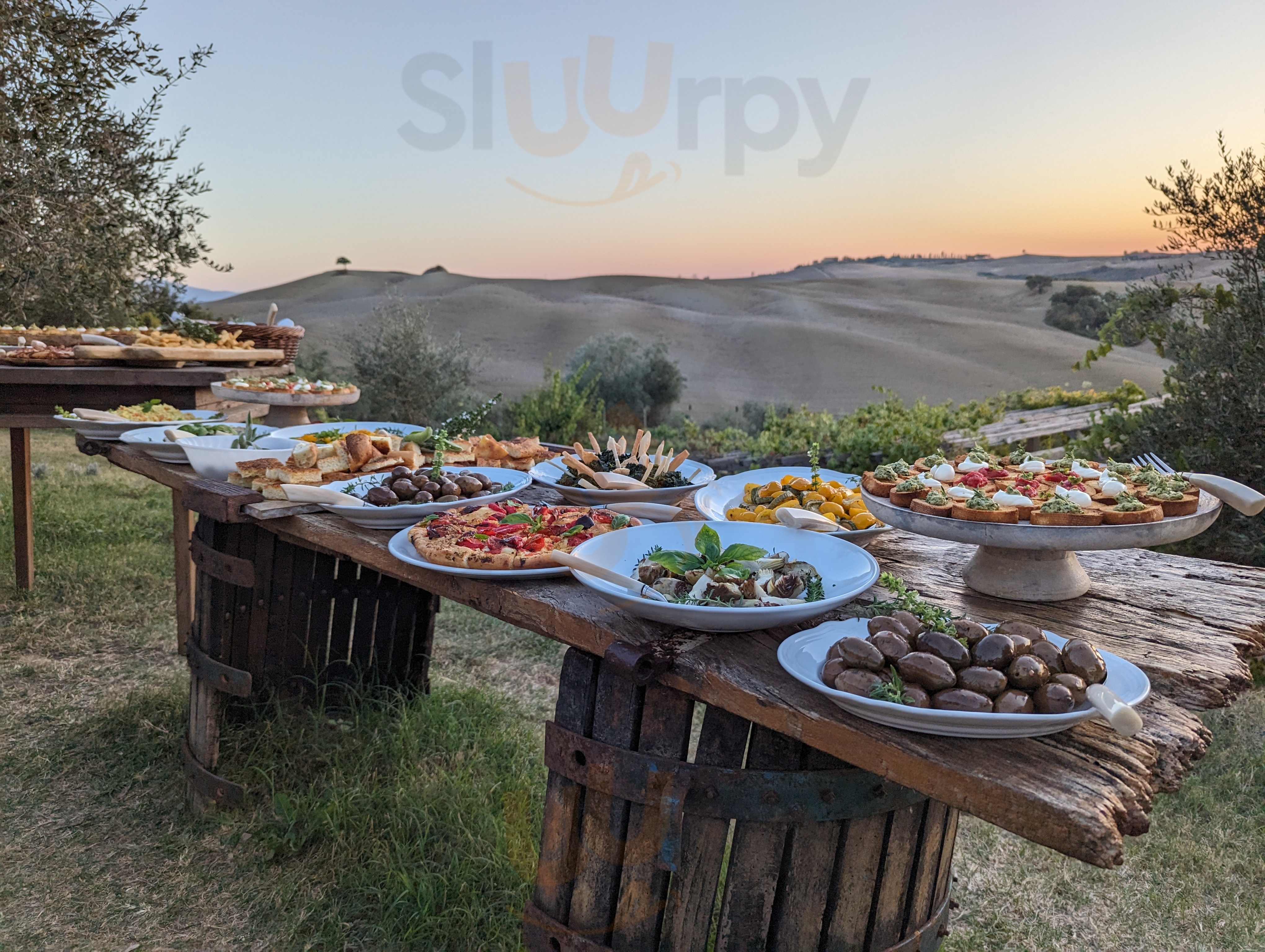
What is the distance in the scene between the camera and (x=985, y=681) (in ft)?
4.11

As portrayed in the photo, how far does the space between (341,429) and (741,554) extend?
272 cm

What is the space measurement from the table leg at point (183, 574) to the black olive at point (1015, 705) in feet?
14.8

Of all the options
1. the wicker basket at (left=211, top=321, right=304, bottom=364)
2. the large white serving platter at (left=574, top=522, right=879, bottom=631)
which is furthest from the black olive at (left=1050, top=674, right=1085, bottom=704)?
the wicker basket at (left=211, top=321, right=304, bottom=364)

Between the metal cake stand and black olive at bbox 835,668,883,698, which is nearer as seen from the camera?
black olive at bbox 835,668,883,698

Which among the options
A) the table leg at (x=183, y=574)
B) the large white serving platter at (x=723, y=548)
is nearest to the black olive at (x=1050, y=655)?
the large white serving platter at (x=723, y=548)

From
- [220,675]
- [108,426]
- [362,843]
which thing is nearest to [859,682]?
[362,843]

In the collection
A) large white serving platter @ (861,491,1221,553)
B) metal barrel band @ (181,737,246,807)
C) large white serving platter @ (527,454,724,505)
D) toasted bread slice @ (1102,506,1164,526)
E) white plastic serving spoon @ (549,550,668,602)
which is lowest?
metal barrel band @ (181,737,246,807)

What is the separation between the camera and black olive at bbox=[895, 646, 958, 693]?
50.1 inches

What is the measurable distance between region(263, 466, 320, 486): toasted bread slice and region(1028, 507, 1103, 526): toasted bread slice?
2.05 m

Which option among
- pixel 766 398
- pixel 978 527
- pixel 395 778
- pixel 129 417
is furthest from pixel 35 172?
pixel 766 398

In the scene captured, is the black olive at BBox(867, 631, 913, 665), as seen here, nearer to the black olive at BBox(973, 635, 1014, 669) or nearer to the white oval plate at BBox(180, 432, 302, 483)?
the black olive at BBox(973, 635, 1014, 669)

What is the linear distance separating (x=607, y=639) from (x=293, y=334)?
5.07 meters

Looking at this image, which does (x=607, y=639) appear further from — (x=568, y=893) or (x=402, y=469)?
(x=402, y=469)

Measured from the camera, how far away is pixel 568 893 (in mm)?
1995
